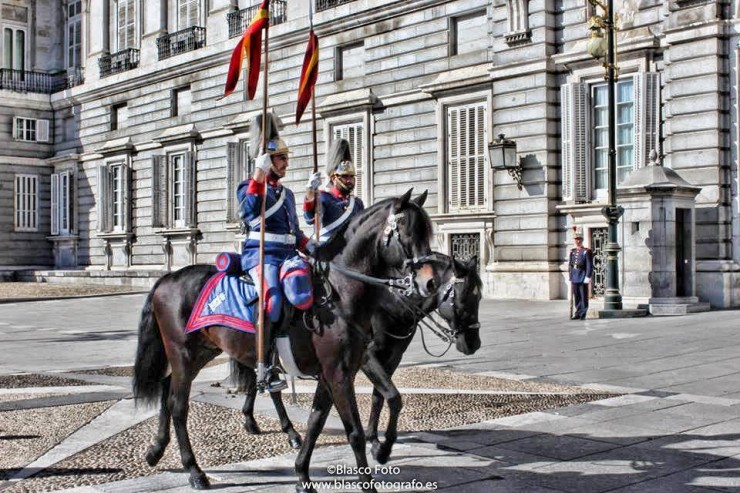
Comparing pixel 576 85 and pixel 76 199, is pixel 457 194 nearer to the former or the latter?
pixel 576 85

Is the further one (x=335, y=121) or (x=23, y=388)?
(x=335, y=121)

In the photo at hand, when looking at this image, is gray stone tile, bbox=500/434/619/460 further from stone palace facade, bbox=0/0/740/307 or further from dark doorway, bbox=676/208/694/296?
dark doorway, bbox=676/208/694/296

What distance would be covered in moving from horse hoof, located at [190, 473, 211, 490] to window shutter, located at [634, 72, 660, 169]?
15.6 m

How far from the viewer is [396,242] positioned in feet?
19.0

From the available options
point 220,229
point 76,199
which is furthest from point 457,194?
point 76,199

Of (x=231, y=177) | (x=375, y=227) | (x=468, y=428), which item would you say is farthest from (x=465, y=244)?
(x=375, y=227)

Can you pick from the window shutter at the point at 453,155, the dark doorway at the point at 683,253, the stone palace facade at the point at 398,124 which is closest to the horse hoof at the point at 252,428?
the stone palace facade at the point at 398,124

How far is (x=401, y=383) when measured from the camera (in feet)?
32.0

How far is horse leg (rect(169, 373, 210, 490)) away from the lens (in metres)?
5.69

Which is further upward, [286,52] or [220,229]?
[286,52]

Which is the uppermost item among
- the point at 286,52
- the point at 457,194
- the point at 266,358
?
the point at 286,52

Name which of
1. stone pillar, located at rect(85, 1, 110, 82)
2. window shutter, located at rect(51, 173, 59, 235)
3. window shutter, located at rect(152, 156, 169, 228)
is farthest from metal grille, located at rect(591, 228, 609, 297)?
window shutter, located at rect(51, 173, 59, 235)

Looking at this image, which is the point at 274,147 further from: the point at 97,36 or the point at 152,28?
the point at 97,36

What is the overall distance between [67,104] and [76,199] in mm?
4206
